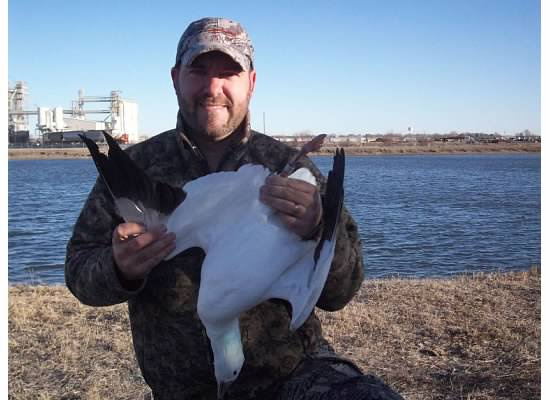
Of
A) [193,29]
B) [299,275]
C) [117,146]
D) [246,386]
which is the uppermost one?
[193,29]

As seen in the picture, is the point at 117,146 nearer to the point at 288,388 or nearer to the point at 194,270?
the point at 194,270

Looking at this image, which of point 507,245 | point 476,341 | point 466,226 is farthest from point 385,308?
point 466,226

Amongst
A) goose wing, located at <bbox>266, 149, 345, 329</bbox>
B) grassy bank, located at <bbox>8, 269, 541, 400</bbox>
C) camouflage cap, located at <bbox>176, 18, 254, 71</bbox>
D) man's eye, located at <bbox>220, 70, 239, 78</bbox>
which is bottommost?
grassy bank, located at <bbox>8, 269, 541, 400</bbox>

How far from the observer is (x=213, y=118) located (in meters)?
2.66

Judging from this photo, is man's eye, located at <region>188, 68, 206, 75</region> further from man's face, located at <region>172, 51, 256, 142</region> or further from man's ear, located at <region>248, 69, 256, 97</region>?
man's ear, located at <region>248, 69, 256, 97</region>

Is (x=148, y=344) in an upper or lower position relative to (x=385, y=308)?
upper

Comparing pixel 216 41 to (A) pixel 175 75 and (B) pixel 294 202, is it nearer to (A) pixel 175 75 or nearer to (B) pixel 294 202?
(A) pixel 175 75

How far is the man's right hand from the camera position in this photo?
6.86 feet

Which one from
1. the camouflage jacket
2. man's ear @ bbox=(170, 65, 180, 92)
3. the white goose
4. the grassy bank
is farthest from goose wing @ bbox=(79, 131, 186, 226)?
the grassy bank

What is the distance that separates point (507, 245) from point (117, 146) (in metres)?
12.8

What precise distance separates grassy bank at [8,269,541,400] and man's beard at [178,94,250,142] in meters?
2.06

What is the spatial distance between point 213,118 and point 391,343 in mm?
2863

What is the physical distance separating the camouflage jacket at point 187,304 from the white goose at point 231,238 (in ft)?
1.29
